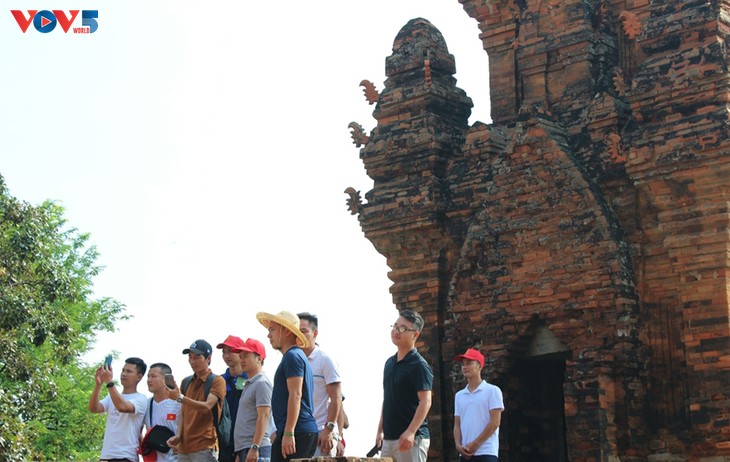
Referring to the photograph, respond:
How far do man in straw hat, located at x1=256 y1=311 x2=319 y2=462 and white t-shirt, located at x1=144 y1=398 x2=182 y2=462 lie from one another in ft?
5.63

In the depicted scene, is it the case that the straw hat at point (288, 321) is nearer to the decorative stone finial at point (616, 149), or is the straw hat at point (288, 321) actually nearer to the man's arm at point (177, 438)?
the man's arm at point (177, 438)

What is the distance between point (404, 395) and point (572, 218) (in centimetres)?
583

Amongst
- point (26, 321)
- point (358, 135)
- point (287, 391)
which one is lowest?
point (287, 391)

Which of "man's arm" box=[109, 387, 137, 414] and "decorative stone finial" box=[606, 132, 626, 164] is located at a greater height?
"decorative stone finial" box=[606, 132, 626, 164]

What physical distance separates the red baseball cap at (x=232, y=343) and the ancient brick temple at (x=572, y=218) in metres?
5.60

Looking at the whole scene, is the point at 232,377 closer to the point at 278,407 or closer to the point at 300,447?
the point at 278,407

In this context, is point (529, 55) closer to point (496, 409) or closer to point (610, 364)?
point (610, 364)

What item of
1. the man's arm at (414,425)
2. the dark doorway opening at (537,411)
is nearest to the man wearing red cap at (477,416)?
the man's arm at (414,425)

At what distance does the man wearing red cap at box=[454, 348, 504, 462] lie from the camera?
11492 millimetres

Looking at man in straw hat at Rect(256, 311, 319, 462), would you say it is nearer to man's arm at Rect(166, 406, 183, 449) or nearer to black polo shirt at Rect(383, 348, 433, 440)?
black polo shirt at Rect(383, 348, 433, 440)

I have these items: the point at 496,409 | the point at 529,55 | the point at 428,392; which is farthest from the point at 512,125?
the point at 428,392

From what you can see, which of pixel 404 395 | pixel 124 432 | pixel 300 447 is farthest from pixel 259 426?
pixel 124 432

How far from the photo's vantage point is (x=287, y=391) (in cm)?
978

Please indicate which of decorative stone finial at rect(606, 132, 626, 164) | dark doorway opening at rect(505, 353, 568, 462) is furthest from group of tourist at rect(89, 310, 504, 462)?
decorative stone finial at rect(606, 132, 626, 164)
